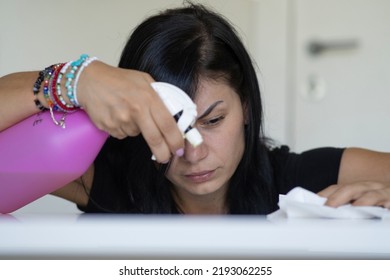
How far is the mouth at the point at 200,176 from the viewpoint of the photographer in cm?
94

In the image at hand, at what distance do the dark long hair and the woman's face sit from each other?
3cm

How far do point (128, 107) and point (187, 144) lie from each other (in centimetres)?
21

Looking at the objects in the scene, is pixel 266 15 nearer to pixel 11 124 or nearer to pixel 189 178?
pixel 189 178

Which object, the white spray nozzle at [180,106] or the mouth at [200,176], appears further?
the mouth at [200,176]

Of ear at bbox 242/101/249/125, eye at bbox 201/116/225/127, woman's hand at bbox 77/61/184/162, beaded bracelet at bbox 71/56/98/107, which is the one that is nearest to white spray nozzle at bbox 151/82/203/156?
woman's hand at bbox 77/61/184/162

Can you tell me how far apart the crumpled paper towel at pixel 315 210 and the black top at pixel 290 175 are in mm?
458

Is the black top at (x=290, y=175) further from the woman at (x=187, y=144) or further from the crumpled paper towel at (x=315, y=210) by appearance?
the crumpled paper towel at (x=315, y=210)

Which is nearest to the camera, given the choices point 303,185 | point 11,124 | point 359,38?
point 11,124

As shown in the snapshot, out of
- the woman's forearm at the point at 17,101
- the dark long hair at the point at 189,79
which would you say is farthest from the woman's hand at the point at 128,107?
the dark long hair at the point at 189,79

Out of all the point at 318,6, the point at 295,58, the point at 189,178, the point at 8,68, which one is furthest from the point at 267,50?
the point at 189,178

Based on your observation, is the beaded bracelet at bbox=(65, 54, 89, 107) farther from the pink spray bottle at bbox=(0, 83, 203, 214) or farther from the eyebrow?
the eyebrow

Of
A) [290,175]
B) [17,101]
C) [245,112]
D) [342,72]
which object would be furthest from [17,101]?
[342,72]
